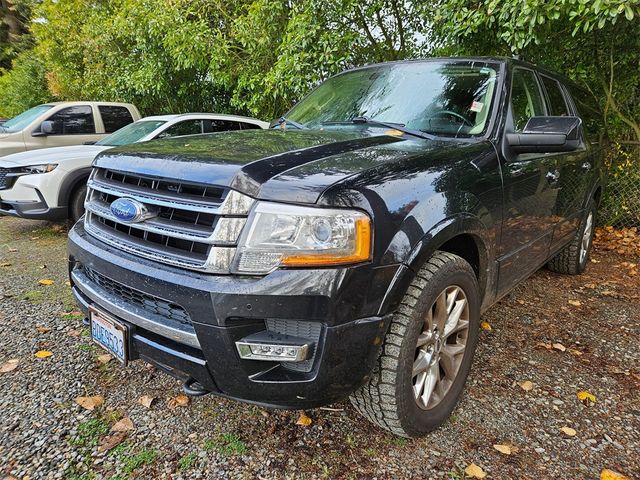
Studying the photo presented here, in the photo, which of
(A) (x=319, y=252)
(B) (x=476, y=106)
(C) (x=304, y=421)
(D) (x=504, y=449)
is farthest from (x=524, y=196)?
(C) (x=304, y=421)

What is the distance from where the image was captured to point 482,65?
289 centimetres

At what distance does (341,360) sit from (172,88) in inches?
378

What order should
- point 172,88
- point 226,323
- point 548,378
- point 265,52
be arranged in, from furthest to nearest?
point 172,88 < point 265,52 < point 548,378 < point 226,323

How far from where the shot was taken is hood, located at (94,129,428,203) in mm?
1686

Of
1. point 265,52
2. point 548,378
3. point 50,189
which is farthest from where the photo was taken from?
point 265,52

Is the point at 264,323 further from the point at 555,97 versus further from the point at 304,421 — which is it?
the point at 555,97

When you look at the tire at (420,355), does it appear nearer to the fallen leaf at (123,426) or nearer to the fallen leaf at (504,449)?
the fallen leaf at (504,449)

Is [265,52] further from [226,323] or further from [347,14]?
[226,323]

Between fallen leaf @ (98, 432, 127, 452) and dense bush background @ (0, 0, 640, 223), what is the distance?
14.5 feet

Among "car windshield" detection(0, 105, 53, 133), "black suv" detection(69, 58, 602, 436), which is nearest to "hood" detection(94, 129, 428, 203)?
"black suv" detection(69, 58, 602, 436)

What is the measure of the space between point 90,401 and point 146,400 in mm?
289

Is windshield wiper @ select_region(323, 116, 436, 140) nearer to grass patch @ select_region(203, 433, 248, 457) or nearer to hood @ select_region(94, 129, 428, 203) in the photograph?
hood @ select_region(94, 129, 428, 203)

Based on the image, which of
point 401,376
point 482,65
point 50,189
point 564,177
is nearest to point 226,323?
point 401,376

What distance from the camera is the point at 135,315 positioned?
1894 mm
